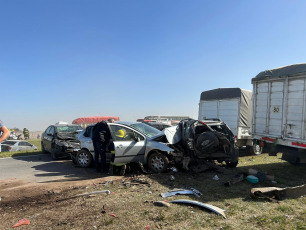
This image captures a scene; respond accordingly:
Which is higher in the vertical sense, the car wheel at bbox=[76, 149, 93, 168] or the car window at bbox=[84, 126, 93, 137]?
the car window at bbox=[84, 126, 93, 137]

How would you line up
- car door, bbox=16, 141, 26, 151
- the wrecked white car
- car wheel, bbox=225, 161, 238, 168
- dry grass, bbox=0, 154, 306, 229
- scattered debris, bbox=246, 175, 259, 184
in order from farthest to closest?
car door, bbox=16, 141, 26, 151
car wheel, bbox=225, 161, 238, 168
the wrecked white car
scattered debris, bbox=246, 175, 259, 184
dry grass, bbox=0, 154, 306, 229

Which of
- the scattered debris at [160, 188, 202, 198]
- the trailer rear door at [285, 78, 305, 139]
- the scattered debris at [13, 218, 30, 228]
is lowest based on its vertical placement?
the scattered debris at [13, 218, 30, 228]

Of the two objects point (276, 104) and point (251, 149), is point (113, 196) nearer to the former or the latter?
point (276, 104)

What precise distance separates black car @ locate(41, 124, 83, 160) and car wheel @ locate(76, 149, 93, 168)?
1770mm

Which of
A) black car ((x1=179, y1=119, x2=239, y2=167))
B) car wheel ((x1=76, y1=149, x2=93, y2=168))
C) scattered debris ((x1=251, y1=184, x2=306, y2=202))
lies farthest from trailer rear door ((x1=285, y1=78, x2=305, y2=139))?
car wheel ((x1=76, y1=149, x2=93, y2=168))

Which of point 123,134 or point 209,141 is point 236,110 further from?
point 123,134

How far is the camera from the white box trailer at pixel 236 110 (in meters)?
10.3

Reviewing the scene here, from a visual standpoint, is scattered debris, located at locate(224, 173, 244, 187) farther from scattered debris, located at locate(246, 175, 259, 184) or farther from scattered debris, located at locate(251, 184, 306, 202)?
scattered debris, located at locate(251, 184, 306, 202)

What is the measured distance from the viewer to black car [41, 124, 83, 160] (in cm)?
966

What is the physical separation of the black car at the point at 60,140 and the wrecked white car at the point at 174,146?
3.35 meters

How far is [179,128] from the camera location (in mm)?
7422

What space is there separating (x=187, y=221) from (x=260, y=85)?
19.2 feet

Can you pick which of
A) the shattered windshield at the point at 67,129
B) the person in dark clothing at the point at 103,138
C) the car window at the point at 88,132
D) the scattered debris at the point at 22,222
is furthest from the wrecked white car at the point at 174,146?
the shattered windshield at the point at 67,129

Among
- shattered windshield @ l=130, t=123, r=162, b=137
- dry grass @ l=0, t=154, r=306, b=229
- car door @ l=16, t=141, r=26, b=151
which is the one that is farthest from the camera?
car door @ l=16, t=141, r=26, b=151
